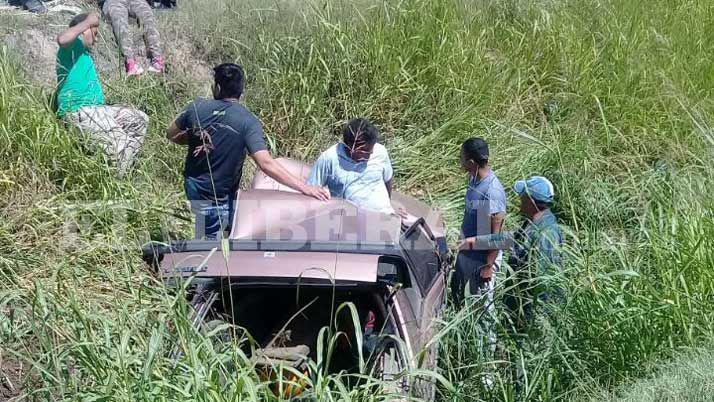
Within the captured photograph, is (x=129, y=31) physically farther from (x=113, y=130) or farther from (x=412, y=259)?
(x=412, y=259)

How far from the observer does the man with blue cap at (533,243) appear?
5.07 m

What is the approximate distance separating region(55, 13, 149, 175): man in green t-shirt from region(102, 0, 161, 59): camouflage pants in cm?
146

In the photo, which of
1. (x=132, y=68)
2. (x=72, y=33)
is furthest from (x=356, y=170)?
(x=132, y=68)

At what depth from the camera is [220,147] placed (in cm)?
618

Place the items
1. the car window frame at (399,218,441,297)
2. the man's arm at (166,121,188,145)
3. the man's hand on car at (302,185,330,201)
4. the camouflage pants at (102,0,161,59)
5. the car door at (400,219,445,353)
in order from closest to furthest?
the car door at (400,219,445,353), the car window frame at (399,218,441,297), the man's hand on car at (302,185,330,201), the man's arm at (166,121,188,145), the camouflage pants at (102,0,161,59)

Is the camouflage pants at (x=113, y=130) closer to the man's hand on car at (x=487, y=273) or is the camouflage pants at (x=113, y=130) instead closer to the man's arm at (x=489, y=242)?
the man's arm at (x=489, y=242)

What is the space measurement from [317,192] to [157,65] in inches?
167

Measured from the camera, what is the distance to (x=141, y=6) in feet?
31.9

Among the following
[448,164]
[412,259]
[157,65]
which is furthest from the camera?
[157,65]

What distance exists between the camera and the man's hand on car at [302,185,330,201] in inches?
215

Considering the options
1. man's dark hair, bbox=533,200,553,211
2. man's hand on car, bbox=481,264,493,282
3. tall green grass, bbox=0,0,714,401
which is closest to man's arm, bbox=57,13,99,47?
tall green grass, bbox=0,0,714,401

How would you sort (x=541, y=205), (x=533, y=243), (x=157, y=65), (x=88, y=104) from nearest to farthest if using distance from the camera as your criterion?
(x=533, y=243)
(x=541, y=205)
(x=88, y=104)
(x=157, y=65)

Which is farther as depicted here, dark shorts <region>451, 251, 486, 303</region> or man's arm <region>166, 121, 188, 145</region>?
man's arm <region>166, 121, 188, 145</region>

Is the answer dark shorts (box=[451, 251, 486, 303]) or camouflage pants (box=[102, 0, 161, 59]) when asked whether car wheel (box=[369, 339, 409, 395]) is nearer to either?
dark shorts (box=[451, 251, 486, 303])
